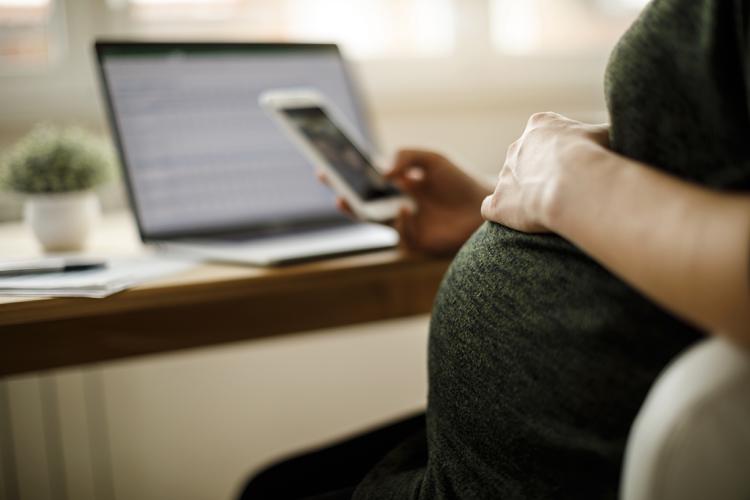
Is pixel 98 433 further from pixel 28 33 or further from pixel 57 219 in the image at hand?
pixel 28 33

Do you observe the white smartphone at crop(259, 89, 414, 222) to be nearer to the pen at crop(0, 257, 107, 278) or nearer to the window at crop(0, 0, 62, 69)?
the pen at crop(0, 257, 107, 278)

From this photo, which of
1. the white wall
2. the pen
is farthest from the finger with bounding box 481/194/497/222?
the white wall

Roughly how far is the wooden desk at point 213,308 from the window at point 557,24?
106 cm

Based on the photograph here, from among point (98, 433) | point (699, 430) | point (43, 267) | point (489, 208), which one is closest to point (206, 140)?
point (43, 267)

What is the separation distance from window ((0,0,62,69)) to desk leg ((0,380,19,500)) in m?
0.63

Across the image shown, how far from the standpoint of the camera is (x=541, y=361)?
400mm

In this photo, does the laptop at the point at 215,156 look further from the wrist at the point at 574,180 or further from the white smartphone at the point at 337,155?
the wrist at the point at 574,180

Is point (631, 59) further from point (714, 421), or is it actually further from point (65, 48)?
point (65, 48)

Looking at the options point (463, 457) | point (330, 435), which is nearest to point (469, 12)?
point (330, 435)

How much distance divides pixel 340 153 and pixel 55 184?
414mm

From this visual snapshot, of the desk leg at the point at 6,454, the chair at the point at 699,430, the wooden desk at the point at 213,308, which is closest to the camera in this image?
the chair at the point at 699,430

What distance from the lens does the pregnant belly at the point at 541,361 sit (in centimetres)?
37

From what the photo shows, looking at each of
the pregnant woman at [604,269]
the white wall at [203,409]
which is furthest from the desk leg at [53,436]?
the pregnant woman at [604,269]

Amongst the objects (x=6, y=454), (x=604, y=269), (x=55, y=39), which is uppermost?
(x=55, y=39)
